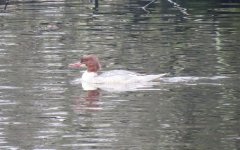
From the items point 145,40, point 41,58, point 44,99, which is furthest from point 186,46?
point 44,99

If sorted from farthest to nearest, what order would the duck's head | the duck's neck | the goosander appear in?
the duck's head → the duck's neck → the goosander

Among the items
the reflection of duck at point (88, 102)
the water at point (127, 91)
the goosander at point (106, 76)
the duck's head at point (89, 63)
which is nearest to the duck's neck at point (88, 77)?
the goosander at point (106, 76)

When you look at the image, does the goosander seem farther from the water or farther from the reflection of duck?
the reflection of duck

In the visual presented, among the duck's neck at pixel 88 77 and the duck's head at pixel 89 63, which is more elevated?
the duck's head at pixel 89 63

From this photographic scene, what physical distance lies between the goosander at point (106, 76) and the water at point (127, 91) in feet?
1.15

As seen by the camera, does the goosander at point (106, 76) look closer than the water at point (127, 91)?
No

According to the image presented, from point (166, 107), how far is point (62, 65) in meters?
5.95

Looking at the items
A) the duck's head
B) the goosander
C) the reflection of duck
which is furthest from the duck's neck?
the reflection of duck

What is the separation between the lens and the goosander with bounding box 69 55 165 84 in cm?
2169

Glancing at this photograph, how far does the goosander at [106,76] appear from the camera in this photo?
854 inches

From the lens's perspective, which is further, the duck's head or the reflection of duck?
the duck's head

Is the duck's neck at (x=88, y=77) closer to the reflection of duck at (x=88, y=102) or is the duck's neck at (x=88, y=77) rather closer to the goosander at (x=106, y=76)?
the goosander at (x=106, y=76)

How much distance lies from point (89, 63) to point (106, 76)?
3.13 ft

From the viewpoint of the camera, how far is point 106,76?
2208 cm
